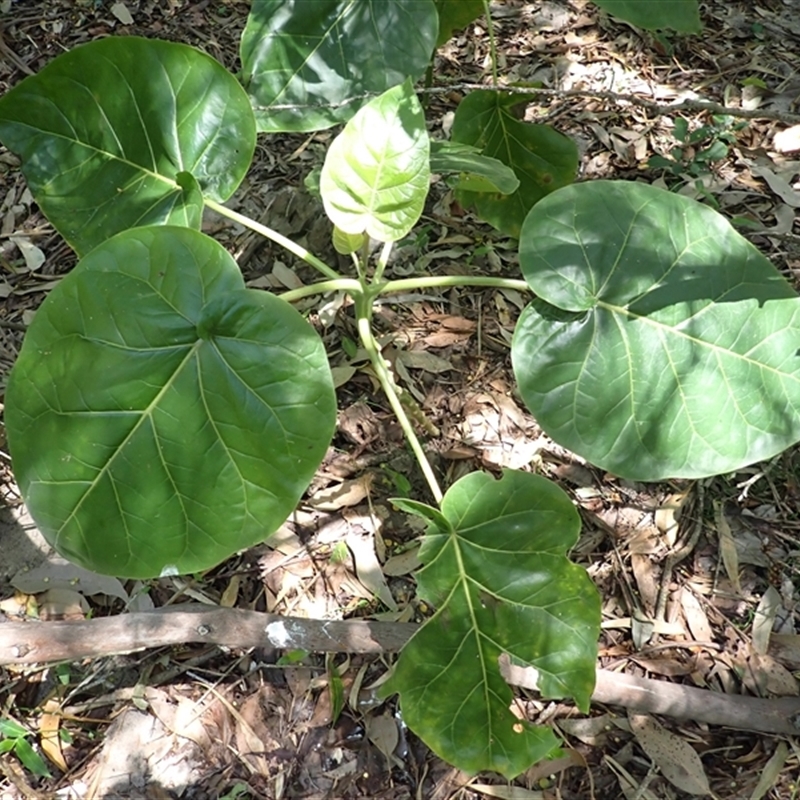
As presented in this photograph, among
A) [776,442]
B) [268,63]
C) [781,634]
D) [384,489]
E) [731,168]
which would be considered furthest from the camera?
[731,168]

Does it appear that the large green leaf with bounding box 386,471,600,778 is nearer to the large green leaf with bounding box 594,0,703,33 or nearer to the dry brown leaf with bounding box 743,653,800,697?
the dry brown leaf with bounding box 743,653,800,697

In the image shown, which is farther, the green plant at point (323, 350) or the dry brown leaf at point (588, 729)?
the dry brown leaf at point (588, 729)

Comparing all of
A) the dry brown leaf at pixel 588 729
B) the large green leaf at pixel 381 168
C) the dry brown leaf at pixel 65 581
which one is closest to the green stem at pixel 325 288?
the large green leaf at pixel 381 168

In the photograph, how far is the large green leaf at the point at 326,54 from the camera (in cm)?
147

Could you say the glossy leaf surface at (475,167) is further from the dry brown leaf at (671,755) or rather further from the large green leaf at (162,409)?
the dry brown leaf at (671,755)

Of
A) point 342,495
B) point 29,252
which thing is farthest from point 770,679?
point 29,252

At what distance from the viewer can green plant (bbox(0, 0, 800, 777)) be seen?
113cm

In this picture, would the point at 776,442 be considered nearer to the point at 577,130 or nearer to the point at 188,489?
the point at 188,489

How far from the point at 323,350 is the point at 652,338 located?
583 mm

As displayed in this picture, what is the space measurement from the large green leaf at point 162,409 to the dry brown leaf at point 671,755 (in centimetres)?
89

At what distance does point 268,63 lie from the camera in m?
1.47

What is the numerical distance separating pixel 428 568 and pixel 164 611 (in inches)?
23.3

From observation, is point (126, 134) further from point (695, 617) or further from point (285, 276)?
point (695, 617)

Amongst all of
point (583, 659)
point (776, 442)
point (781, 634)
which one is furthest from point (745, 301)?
point (781, 634)
